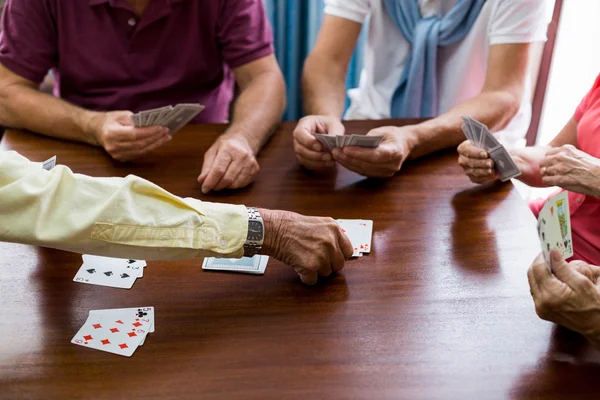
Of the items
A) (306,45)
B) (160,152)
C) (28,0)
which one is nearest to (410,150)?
(160,152)

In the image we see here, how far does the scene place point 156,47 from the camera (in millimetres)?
2143

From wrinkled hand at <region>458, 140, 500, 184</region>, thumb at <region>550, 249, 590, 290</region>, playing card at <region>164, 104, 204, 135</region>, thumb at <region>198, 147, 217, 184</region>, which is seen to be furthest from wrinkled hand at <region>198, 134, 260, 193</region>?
thumb at <region>550, 249, 590, 290</region>

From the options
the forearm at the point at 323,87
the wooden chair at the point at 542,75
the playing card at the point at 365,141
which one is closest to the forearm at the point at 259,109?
the forearm at the point at 323,87

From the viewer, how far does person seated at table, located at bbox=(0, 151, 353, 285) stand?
3.96 feet

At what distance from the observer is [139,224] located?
1.23 m

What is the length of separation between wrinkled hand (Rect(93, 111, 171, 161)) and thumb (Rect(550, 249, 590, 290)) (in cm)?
114

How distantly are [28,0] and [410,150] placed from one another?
4.19 ft

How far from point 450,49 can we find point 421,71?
0.46 ft

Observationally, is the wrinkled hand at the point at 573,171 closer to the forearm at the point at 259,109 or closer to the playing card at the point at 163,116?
the forearm at the point at 259,109

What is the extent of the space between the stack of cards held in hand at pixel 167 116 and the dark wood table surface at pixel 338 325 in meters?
0.38

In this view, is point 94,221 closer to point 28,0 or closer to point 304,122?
point 304,122

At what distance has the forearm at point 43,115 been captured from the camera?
1.91 metres

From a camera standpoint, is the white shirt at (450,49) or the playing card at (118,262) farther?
the white shirt at (450,49)

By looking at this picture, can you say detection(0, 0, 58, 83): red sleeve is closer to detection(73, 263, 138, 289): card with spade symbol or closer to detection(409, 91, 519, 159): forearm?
detection(73, 263, 138, 289): card with spade symbol
